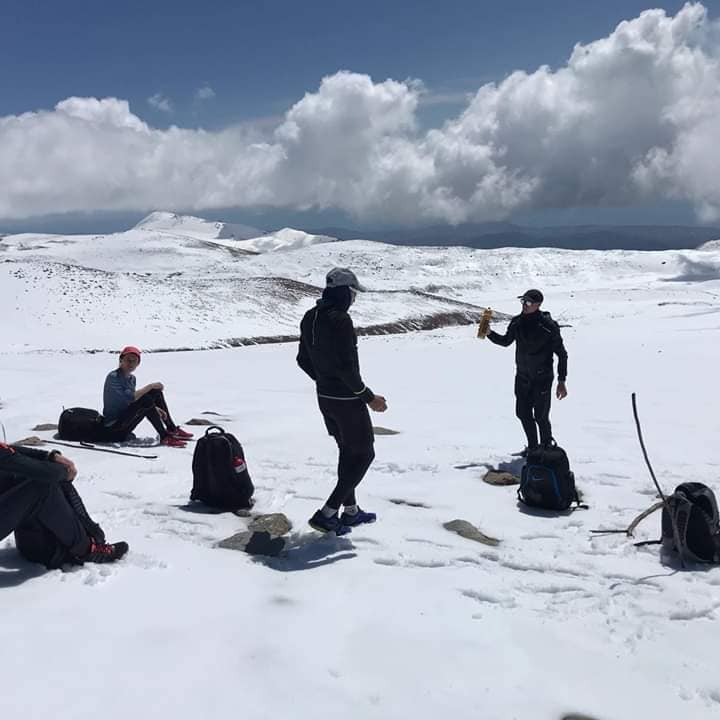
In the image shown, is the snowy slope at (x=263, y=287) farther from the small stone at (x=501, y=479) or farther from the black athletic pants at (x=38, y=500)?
the black athletic pants at (x=38, y=500)

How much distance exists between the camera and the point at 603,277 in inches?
3649

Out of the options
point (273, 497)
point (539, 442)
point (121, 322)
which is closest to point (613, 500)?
point (539, 442)

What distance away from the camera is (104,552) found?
18.7 ft

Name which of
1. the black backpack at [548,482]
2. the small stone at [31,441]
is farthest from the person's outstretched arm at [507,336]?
the small stone at [31,441]

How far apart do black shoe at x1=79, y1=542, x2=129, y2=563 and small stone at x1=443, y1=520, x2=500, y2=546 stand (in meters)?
3.12

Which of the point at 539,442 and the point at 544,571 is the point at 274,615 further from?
the point at 539,442

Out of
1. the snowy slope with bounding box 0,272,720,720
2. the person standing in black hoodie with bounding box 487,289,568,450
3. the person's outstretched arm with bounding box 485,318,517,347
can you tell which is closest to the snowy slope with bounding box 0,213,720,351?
the snowy slope with bounding box 0,272,720,720

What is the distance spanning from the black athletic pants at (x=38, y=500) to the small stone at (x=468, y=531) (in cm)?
343

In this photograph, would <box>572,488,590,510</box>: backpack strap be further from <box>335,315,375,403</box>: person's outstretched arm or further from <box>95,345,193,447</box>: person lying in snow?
<box>95,345,193,447</box>: person lying in snow

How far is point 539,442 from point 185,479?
5.10m

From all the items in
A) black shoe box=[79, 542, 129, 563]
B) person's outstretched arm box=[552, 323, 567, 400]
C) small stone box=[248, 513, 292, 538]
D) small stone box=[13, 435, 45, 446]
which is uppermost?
person's outstretched arm box=[552, 323, 567, 400]

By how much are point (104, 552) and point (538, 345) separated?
20.5ft

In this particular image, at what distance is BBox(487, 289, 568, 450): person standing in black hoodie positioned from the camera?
970 centimetres

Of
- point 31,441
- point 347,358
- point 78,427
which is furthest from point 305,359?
point 31,441
